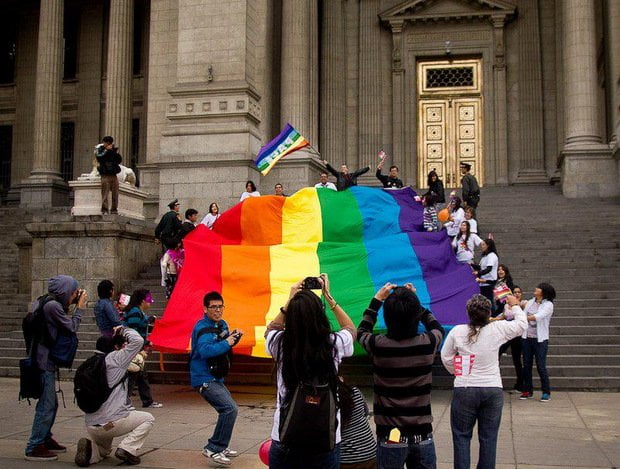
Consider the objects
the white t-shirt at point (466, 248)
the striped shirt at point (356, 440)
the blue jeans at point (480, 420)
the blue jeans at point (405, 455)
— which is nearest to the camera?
the striped shirt at point (356, 440)

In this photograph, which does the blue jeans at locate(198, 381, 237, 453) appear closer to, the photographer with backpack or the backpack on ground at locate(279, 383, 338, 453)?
the photographer with backpack

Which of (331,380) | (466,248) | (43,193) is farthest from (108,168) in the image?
(43,193)

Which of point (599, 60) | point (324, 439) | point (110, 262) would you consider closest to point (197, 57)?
point (110, 262)

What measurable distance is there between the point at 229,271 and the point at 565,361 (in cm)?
565

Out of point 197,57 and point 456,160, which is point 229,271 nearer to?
point 197,57

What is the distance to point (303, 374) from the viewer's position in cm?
464

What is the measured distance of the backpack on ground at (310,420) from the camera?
4.51 meters

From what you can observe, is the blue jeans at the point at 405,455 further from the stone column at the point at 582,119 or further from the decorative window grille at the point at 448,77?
the decorative window grille at the point at 448,77

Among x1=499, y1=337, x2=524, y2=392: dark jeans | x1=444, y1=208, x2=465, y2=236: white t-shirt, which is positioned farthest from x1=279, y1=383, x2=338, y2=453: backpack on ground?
x1=444, y1=208, x2=465, y2=236: white t-shirt

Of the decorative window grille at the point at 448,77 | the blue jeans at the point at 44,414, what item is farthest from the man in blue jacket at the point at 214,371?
the decorative window grille at the point at 448,77

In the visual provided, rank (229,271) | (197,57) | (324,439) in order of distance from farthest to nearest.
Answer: (197,57) → (229,271) → (324,439)

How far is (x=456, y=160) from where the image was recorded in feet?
98.2

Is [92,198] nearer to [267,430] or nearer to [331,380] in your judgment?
[267,430]

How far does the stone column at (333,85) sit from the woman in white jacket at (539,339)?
18.8 meters
